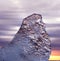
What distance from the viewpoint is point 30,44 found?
286cm

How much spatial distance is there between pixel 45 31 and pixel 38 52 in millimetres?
169

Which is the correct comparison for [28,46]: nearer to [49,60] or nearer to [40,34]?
[40,34]

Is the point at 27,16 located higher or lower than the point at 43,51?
higher

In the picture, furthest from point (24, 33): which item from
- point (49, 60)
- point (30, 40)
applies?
point (49, 60)

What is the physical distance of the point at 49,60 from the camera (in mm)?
3092

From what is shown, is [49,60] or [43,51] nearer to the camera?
[43,51]

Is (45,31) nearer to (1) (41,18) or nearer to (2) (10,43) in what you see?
(1) (41,18)

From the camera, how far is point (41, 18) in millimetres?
2885

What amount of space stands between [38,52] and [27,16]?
33cm

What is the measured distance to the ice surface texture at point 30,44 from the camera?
285cm

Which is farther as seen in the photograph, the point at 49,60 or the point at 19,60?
the point at 49,60

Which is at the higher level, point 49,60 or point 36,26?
point 36,26

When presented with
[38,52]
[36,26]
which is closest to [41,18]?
[36,26]

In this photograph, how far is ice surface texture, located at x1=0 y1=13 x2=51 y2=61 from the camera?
285 cm
